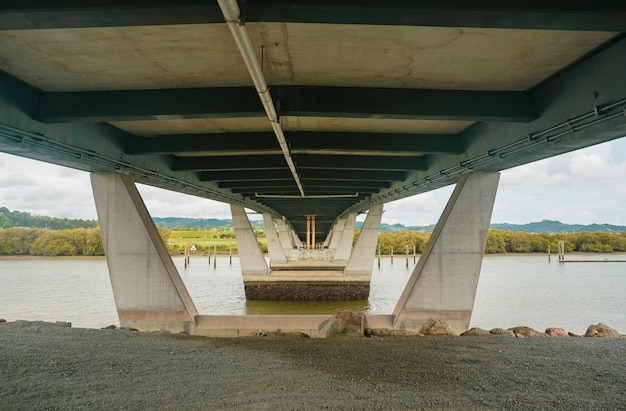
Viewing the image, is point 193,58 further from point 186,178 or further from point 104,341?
point 186,178

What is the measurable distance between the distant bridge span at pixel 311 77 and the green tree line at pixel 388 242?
56168 millimetres

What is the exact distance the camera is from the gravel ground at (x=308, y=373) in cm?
470

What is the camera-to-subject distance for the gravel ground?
4.70 m

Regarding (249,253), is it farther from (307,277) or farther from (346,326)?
(346,326)

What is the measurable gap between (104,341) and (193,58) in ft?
20.2

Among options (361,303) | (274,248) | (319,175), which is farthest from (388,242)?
(319,175)

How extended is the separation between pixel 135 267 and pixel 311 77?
9.20 meters

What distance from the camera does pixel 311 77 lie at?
7285 millimetres

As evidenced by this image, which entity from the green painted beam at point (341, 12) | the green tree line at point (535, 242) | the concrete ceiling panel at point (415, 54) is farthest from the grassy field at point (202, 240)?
the green painted beam at point (341, 12)

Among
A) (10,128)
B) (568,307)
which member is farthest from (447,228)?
(568,307)

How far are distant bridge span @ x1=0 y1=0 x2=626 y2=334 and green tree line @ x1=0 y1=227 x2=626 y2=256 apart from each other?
184ft

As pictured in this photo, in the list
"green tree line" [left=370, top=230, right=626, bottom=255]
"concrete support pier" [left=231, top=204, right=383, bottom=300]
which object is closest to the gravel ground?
"concrete support pier" [left=231, top=204, right=383, bottom=300]

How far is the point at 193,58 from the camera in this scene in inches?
251

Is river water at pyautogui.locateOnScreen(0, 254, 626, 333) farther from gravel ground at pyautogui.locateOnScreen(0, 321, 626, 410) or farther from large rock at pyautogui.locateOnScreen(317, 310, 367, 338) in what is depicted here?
gravel ground at pyautogui.locateOnScreen(0, 321, 626, 410)
